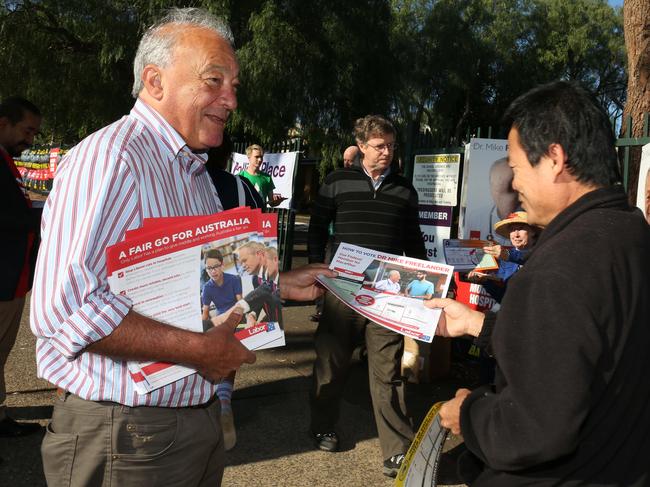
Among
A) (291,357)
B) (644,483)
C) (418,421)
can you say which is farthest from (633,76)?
(644,483)

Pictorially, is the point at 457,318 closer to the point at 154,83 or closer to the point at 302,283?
the point at 302,283

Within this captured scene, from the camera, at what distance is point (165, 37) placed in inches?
67.8

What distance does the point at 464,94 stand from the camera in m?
32.4

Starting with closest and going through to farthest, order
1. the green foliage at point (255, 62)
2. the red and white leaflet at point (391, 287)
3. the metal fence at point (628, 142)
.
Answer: the red and white leaflet at point (391, 287) → the metal fence at point (628, 142) → the green foliage at point (255, 62)

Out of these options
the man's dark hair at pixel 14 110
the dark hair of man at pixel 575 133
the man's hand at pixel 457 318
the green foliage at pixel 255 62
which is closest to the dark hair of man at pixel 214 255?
the dark hair of man at pixel 575 133

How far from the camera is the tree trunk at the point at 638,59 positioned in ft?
19.0

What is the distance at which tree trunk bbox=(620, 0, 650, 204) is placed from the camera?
579 cm

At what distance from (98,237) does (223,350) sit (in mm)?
416

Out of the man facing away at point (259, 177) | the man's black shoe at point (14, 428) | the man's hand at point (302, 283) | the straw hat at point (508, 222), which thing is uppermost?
the man facing away at point (259, 177)

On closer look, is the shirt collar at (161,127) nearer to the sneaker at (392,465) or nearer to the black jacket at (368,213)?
the black jacket at (368,213)

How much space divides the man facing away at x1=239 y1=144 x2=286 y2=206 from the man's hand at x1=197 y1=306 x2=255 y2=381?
6750 millimetres

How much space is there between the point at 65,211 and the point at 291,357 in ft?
16.0

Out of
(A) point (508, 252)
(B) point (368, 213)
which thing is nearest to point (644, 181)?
(A) point (508, 252)

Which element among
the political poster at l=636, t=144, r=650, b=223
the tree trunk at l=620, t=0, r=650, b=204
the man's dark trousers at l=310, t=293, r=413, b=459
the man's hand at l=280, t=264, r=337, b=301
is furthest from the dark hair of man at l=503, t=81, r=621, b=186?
the tree trunk at l=620, t=0, r=650, b=204
